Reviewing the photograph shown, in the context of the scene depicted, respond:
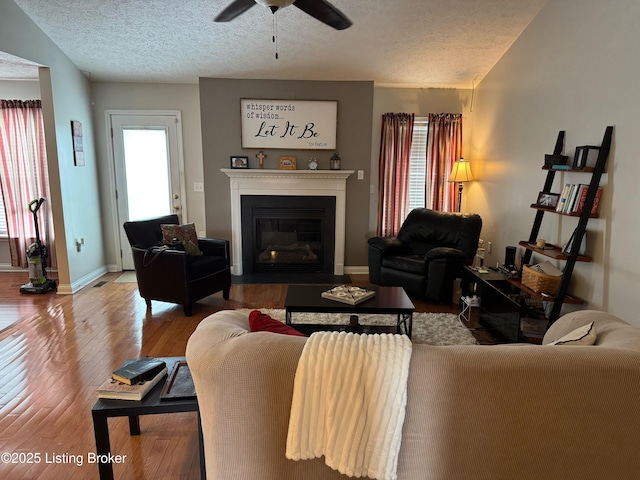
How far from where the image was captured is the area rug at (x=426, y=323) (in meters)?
3.18

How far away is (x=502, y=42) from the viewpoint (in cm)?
401

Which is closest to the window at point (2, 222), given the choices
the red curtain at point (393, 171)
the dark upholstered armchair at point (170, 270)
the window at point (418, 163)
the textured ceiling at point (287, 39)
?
the textured ceiling at point (287, 39)

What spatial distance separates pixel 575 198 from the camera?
2.85 meters

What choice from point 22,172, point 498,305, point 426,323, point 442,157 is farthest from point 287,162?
point 22,172

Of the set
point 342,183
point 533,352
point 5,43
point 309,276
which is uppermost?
point 5,43

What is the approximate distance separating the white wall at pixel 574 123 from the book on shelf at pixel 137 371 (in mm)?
2879

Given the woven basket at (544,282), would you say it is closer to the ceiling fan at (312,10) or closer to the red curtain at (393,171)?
the red curtain at (393,171)

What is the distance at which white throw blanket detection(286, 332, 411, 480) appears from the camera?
105cm

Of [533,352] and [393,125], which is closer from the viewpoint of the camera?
[533,352]

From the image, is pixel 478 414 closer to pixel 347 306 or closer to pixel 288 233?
pixel 347 306

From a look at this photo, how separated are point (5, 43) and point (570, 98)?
15.8ft

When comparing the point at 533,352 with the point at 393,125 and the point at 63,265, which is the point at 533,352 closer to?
the point at 393,125

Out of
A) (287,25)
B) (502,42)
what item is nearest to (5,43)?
(287,25)

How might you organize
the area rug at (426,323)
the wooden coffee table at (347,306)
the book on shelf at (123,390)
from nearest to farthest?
the book on shelf at (123,390), the wooden coffee table at (347,306), the area rug at (426,323)
